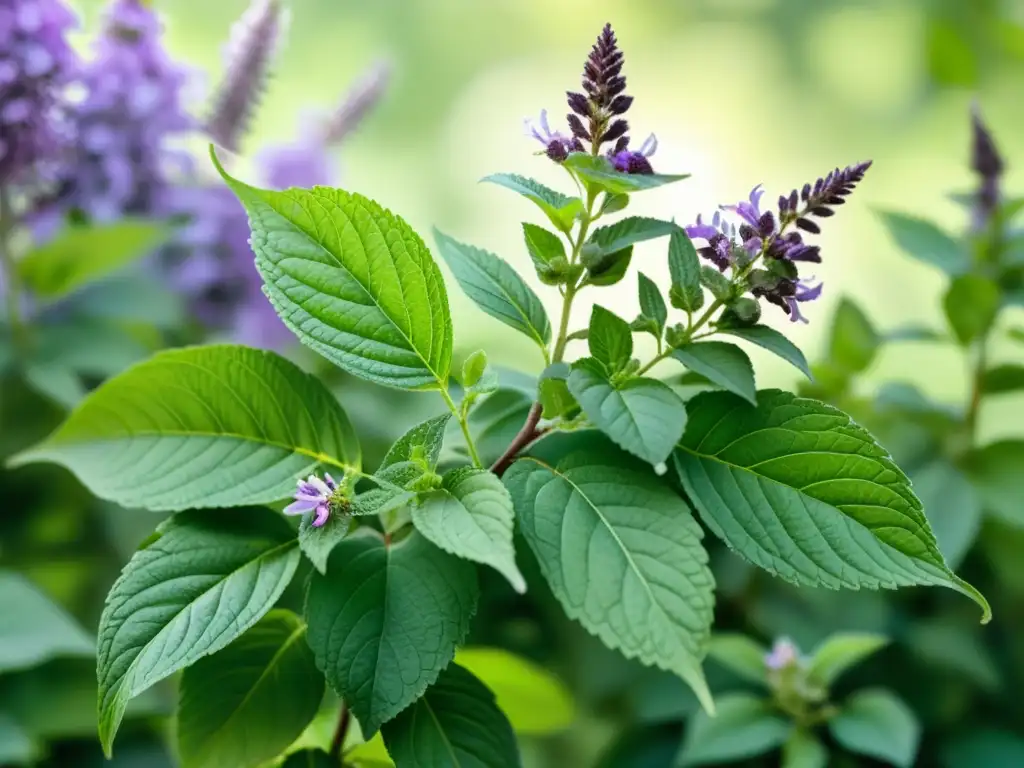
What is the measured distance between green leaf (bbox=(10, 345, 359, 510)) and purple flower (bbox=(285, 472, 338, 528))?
4cm

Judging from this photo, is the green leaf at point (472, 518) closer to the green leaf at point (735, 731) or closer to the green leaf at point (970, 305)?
the green leaf at point (735, 731)

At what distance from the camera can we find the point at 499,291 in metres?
0.38

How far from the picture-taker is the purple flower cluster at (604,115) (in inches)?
13.1

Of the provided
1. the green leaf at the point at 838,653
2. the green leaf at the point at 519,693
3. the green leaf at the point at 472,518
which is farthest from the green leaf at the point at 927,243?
the green leaf at the point at 472,518

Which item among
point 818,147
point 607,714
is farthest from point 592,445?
point 818,147

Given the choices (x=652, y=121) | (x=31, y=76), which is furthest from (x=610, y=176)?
(x=652, y=121)

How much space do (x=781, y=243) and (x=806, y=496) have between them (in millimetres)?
88

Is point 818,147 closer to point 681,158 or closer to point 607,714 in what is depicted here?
point 681,158

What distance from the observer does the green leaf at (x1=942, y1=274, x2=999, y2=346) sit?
0.71 m

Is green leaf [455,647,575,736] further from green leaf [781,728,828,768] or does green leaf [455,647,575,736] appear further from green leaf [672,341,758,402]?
green leaf [672,341,758,402]

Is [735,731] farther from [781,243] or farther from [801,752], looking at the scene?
[781,243]

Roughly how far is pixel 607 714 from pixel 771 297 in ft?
1.87

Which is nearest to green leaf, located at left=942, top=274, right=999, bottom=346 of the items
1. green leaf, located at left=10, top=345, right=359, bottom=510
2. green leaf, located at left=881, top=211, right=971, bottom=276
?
green leaf, located at left=881, top=211, right=971, bottom=276

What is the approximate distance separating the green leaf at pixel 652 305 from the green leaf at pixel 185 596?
156mm
